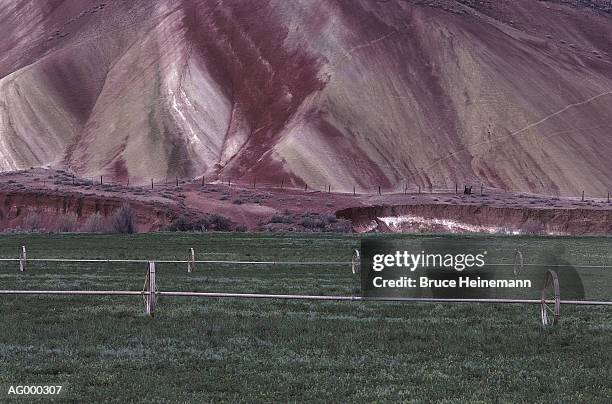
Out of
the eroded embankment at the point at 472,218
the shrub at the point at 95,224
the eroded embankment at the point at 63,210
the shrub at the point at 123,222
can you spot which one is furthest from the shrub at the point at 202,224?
the eroded embankment at the point at 472,218

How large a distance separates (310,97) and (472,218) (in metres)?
26.5

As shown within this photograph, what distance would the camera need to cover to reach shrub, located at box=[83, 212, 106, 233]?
5696cm

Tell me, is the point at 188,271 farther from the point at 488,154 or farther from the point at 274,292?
the point at 488,154

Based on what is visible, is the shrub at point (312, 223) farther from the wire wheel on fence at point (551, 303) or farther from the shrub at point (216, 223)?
the wire wheel on fence at point (551, 303)

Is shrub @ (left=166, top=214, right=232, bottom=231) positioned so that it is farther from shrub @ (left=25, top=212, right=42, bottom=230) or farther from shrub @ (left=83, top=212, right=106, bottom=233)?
shrub @ (left=25, top=212, right=42, bottom=230)

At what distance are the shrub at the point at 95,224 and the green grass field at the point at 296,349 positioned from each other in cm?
3139

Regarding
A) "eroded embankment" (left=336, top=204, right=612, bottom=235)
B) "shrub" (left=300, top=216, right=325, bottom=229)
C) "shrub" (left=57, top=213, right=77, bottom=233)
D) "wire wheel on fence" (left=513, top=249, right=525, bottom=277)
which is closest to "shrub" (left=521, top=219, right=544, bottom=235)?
"eroded embankment" (left=336, top=204, right=612, bottom=235)

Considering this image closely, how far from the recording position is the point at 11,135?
88.9 m

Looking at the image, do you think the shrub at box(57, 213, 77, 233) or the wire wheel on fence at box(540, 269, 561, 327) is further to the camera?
the shrub at box(57, 213, 77, 233)

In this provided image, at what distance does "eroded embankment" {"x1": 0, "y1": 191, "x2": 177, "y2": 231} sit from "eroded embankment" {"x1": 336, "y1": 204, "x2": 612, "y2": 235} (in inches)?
504

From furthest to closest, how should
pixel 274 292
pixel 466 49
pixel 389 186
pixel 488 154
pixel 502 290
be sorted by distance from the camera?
pixel 466 49 → pixel 488 154 → pixel 389 186 → pixel 502 290 → pixel 274 292


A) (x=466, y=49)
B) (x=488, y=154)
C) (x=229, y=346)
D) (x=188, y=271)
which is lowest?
(x=229, y=346)

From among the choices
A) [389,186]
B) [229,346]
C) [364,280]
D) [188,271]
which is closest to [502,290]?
[364,280]

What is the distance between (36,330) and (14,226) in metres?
49.3
